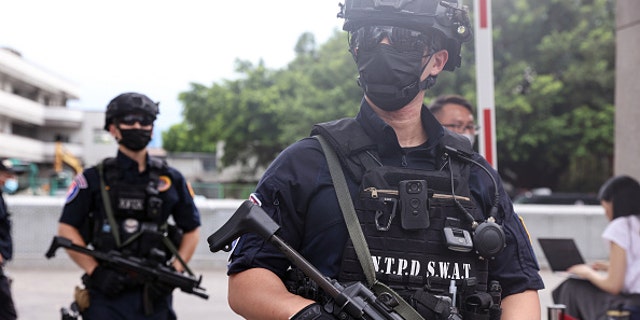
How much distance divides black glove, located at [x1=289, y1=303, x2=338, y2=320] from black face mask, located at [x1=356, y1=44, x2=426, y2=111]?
1.97 feet

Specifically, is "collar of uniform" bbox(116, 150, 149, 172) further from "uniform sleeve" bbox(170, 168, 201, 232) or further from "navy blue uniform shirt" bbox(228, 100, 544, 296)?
"navy blue uniform shirt" bbox(228, 100, 544, 296)

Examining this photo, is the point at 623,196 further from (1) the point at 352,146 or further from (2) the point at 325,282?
(2) the point at 325,282

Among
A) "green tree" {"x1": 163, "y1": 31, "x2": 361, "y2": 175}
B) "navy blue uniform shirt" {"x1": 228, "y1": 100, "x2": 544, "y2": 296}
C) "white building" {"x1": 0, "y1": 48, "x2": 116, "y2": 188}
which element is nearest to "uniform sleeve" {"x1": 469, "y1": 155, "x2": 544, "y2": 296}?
"navy blue uniform shirt" {"x1": 228, "y1": 100, "x2": 544, "y2": 296}

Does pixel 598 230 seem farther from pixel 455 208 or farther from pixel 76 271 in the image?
pixel 455 208

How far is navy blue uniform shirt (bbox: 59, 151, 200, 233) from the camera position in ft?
14.5

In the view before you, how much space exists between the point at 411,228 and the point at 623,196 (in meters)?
2.92

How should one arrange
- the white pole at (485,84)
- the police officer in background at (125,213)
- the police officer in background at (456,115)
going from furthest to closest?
the police officer in background at (456,115), the police officer in background at (125,213), the white pole at (485,84)

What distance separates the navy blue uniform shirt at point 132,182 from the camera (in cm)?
442

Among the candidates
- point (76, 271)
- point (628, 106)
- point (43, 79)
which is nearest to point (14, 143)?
point (43, 79)

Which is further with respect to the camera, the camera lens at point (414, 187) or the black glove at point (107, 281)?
the black glove at point (107, 281)

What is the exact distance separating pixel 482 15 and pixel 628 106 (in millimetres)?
2776

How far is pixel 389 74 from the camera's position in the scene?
6.57 ft

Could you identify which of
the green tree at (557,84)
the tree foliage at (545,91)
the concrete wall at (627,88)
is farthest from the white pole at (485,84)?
the green tree at (557,84)

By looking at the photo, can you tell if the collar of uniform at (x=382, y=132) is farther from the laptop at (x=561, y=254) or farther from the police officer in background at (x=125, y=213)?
the police officer in background at (x=125, y=213)
